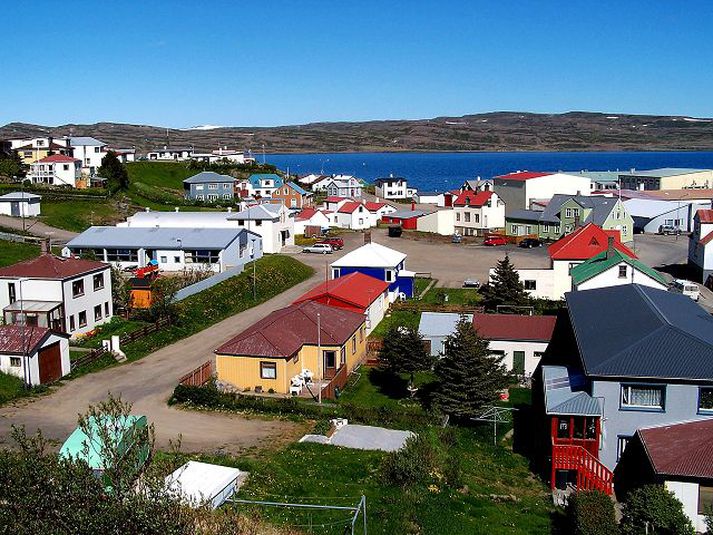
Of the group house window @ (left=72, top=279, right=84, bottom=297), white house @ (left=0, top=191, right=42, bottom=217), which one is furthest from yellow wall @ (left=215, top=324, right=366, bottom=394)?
white house @ (left=0, top=191, right=42, bottom=217)

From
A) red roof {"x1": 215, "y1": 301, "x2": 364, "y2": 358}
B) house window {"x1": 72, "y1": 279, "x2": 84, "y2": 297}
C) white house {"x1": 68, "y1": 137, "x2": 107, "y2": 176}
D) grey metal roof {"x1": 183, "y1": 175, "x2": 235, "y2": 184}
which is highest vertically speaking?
white house {"x1": 68, "y1": 137, "x2": 107, "y2": 176}

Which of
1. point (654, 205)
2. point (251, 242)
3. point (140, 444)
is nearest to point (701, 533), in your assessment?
point (140, 444)

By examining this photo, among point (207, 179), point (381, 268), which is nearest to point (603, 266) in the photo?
point (381, 268)

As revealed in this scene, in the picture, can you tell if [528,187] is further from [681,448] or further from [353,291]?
[681,448]

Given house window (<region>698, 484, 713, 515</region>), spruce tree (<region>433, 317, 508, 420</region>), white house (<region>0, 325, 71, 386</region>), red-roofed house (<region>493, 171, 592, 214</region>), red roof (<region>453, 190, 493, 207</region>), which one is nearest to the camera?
house window (<region>698, 484, 713, 515</region>)

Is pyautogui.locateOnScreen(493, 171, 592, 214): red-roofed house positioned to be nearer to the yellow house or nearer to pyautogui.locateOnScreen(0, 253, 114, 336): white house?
the yellow house

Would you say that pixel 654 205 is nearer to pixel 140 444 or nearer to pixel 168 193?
pixel 168 193
